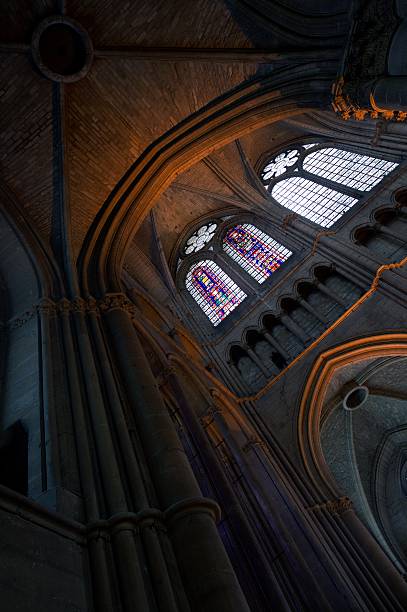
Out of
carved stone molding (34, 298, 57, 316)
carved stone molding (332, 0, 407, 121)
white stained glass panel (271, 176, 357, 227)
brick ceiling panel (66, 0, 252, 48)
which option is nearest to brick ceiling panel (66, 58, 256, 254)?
brick ceiling panel (66, 0, 252, 48)

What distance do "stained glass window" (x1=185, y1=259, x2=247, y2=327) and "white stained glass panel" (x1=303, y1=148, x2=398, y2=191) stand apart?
4276 millimetres

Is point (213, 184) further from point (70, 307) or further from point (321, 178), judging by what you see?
point (70, 307)

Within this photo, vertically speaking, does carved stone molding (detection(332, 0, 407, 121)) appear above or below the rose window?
below

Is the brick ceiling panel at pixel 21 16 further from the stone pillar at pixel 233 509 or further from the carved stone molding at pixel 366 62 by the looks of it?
the stone pillar at pixel 233 509

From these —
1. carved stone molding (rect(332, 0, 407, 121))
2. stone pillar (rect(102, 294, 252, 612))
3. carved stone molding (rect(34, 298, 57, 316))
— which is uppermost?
carved stone molding (rect(332, 0, 407, 121))

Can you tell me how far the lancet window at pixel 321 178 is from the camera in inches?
481

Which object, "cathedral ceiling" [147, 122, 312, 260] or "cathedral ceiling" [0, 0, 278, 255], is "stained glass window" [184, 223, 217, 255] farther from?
"cathedral ceiling" [0, 0, 278, 255]

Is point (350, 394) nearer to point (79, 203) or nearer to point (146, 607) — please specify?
point (79, 203)

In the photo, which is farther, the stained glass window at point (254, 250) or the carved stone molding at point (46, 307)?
the stained glass window at point (254, 250)

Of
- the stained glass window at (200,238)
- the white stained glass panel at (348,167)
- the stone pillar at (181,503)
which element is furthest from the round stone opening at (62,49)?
the stained glass window at (200,238)

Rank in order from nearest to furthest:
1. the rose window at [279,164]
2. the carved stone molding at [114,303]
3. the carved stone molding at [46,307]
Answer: the carved stone molding at [46,307]
the carved stone molding at [114,303]
the rose window at [279,164]

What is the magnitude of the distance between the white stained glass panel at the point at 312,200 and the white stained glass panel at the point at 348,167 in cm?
42

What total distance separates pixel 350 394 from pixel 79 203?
26.6ft

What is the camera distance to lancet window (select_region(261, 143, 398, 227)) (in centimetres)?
1222
